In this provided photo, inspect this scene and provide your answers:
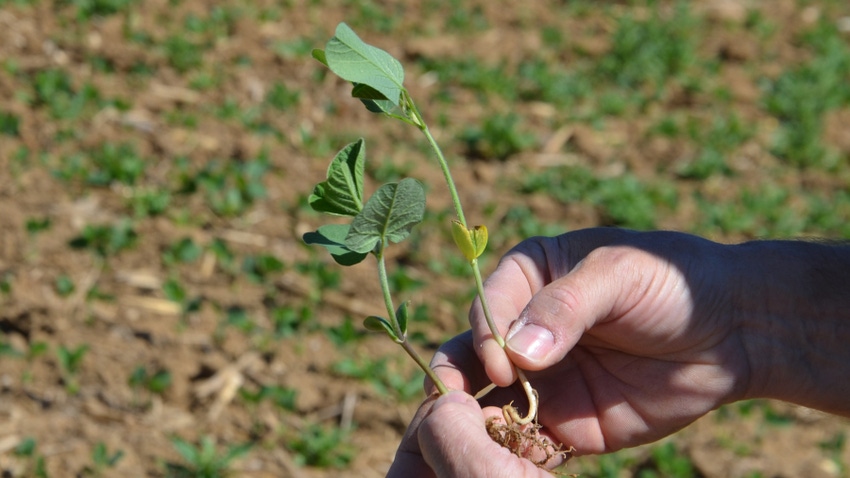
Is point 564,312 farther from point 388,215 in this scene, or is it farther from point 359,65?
point 359,65

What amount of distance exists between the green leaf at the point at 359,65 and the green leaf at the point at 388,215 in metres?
0.16

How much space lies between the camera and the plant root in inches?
73.1

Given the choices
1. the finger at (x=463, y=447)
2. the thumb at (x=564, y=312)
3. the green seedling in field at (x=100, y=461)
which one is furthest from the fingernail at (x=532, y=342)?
the green seedling in field at (x=100, y=461)

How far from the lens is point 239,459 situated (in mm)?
3027

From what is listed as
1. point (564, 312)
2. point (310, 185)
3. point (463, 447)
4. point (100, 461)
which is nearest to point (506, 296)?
point (564, 312)

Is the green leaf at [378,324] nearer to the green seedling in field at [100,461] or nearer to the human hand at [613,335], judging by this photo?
the human hand at [613,335]

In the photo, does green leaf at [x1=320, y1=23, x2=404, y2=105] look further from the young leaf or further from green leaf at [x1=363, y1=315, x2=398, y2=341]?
green leaf at [x1=363, y1=315, x2=398, y2=341]

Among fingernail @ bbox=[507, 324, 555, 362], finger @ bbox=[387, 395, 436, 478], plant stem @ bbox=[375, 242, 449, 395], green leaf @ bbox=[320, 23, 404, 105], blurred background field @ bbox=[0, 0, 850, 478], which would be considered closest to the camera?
green leaf @ bbox=[320, 23, 404, 105]

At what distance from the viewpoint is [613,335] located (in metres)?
2.08

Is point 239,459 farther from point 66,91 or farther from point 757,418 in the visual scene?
point 66,91

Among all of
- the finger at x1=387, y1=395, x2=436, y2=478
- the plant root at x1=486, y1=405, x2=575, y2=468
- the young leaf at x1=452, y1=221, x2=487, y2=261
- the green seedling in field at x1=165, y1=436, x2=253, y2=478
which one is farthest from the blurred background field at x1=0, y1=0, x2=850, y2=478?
the young leaf at x1=452, y1=221, x2=487, y2=261

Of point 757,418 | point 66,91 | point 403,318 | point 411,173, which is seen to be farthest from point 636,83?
point 403,318

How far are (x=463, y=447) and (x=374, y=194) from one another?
1.55 ft

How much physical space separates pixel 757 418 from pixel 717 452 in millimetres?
300
